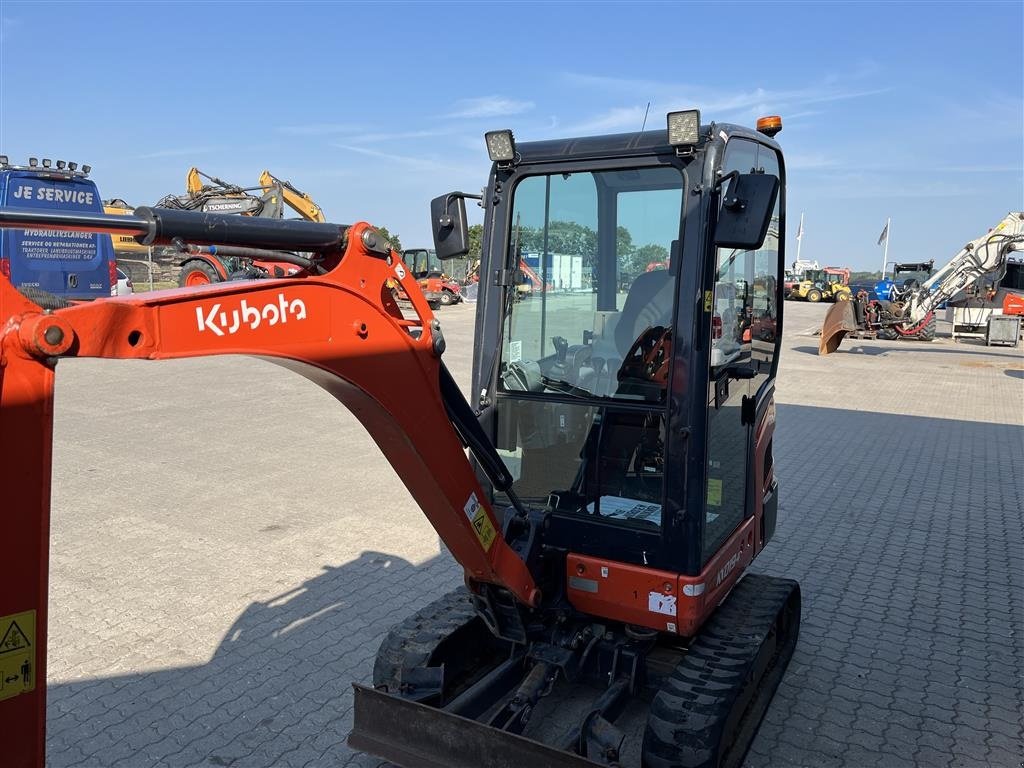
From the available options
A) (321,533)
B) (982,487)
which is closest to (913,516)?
(982,487)

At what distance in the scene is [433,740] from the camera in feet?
10.2

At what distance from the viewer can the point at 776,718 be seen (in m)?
3.89

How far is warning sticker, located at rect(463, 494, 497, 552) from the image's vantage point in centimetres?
300

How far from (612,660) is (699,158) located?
214 centimetres

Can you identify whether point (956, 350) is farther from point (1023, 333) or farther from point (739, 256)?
point (739, 256)

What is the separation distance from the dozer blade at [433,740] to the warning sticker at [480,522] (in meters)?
0.66

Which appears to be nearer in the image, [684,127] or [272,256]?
[272,256]

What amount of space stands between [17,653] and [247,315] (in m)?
0.89

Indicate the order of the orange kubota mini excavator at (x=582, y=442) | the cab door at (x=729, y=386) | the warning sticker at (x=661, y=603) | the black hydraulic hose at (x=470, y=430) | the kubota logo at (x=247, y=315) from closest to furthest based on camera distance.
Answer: the kubota logo at (x=247, y=315) → the orange kubota mini excavator at (x=582, y=442) → the black hydraulic hose at (x=470, y=430) → the warning sticker at (x=661, y=603) → the cab door at (x=729, y=386)

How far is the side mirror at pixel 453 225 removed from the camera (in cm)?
352

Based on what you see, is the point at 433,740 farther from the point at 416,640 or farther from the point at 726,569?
the point at 726,569

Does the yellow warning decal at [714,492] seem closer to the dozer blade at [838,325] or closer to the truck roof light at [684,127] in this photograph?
the truck roof light at [684,127]

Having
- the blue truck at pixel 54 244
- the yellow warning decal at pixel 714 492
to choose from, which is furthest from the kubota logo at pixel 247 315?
the blue truck at pixel 54 244

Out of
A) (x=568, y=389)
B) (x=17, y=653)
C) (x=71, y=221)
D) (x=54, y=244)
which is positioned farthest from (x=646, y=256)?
(x=54, y=244)
